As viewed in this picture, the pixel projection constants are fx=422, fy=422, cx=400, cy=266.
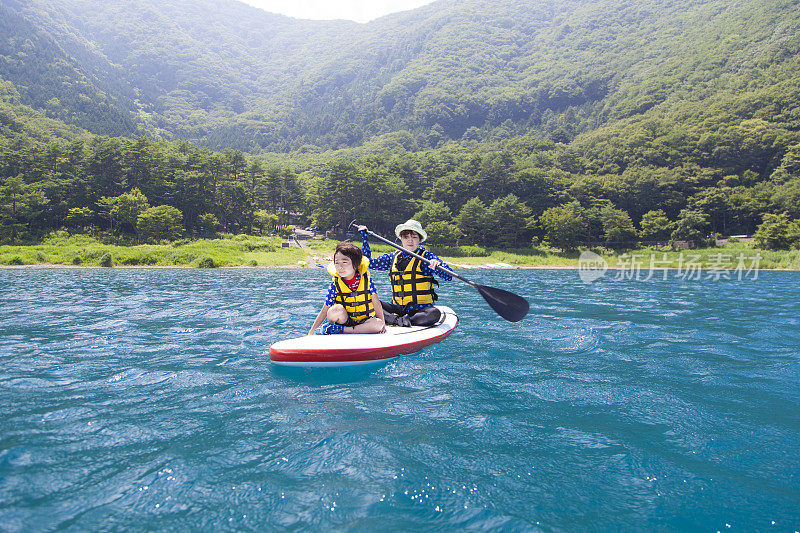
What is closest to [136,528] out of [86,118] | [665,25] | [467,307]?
[467,307]

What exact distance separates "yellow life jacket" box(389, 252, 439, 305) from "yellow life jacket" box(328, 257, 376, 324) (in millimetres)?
1067

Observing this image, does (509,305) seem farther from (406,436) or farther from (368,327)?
(406,436)

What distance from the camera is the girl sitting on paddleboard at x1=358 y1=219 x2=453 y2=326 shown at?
7.29 meters

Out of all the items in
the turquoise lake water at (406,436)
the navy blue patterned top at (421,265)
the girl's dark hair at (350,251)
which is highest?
the girl's dark hair at (350,251)

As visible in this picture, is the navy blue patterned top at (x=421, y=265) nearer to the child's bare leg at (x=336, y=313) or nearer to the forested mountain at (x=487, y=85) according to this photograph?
the child's bare leg at (x=336, y=313)

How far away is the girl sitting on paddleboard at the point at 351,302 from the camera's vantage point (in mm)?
6008

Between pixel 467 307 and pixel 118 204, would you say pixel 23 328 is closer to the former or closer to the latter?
pixel 467 307

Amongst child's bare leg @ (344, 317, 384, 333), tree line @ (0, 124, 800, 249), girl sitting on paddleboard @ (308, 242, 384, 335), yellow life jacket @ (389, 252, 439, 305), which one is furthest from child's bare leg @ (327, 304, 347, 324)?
tree line @ (0, 124, 800, 249)

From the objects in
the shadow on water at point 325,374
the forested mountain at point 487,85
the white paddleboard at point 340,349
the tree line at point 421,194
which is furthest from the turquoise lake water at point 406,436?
the forested mountain at point 487,85

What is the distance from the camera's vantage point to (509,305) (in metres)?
7.98

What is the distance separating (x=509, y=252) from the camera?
4844cm

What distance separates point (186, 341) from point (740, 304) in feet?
50.1

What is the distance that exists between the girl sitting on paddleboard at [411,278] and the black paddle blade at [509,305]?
3.87 ft

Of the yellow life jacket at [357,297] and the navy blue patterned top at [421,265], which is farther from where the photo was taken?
the navy blue patterned top at [421,265]
